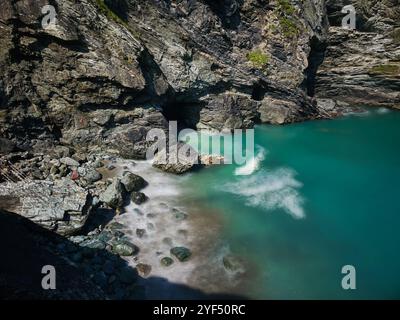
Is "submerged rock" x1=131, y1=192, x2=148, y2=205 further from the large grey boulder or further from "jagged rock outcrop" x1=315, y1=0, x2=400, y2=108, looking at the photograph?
"jagged rock outcrop" x1=315, y1=0, x2=400, y2=108

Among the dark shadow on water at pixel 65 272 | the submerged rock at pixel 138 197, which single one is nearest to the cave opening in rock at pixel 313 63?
the submerged rock at pixel 138 197

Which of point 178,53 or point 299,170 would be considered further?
point 178,53

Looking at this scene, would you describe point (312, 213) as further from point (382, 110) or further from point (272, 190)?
point (382, 110)

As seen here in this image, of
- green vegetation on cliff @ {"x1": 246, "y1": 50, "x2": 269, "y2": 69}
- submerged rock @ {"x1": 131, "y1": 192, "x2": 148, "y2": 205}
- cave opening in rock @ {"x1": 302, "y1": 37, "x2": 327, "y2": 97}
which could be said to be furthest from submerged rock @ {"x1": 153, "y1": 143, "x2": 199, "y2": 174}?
cave opening in rock @ {"x1": 302, "y1": 37, "x2": 327, "y2": 97}

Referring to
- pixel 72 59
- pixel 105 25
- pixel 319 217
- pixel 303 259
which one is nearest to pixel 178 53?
pixel 105 25

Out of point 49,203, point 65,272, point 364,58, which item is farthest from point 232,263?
point 364,58

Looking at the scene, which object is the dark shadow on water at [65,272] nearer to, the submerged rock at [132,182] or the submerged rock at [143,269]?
the submerged rock at [143,269]
